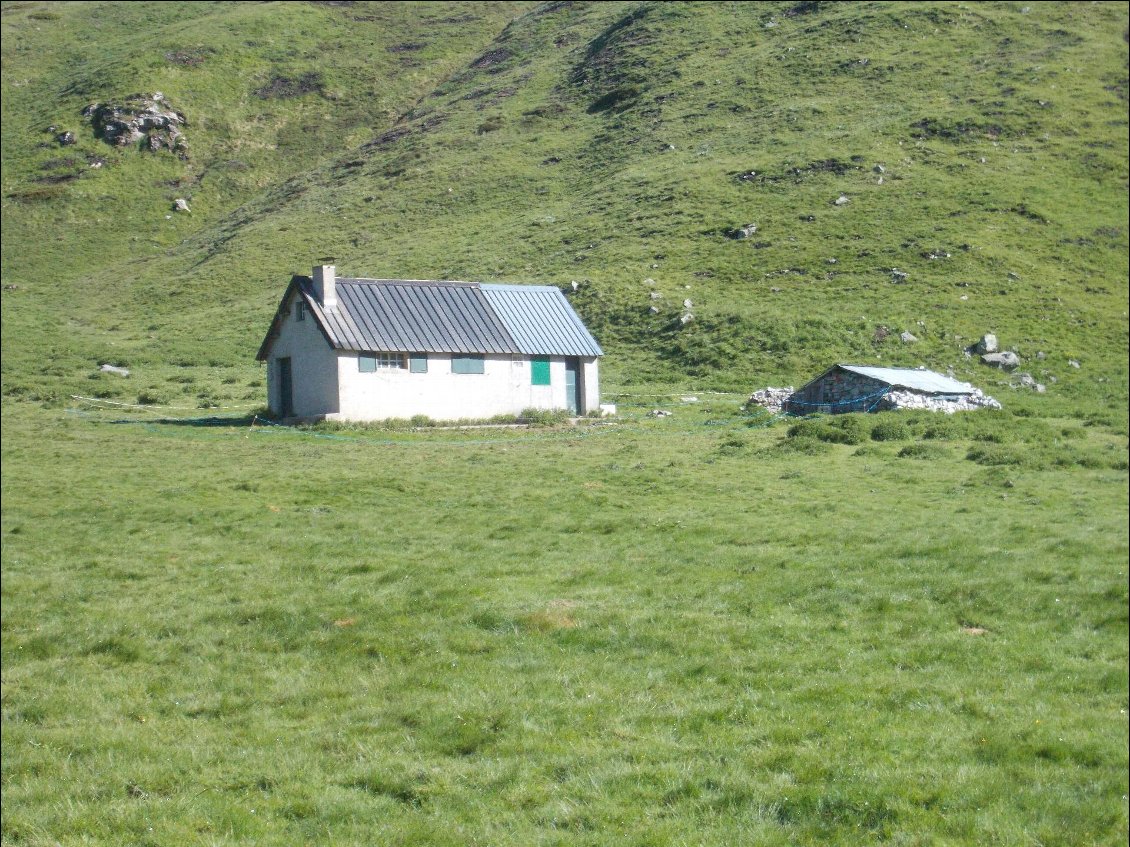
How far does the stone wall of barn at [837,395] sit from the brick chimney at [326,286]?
692 inches

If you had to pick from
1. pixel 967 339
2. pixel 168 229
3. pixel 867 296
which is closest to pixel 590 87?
pixel 168 229

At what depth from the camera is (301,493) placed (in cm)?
2602

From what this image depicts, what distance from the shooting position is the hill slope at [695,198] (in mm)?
60531

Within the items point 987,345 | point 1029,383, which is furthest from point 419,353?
point 987,345

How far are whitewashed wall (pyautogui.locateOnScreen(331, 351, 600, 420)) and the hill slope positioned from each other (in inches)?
365

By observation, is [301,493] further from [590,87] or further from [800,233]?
[590,87]

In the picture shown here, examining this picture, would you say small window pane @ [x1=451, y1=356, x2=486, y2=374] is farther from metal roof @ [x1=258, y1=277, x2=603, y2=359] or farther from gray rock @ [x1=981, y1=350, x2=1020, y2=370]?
gray rock @ [x1=981, y1=350, x2=1020, y2=370]

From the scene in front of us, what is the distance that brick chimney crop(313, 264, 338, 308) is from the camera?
4341cm

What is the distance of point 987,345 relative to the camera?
53.4m

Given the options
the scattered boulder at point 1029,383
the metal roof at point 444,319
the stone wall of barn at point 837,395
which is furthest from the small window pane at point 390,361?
the scattered boulder at point 1029,383

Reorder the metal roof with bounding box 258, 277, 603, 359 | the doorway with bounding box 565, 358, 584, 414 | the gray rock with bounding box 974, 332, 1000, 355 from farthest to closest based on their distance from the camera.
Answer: the gray rock with bounding box 974, 332, 1000, 355
the doorway with bounding box 565, 358, 584, 414
the metal roof with bounding box 258, 277, 603, 359

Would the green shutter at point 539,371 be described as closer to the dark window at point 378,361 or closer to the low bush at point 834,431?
the dark window at point 378,361

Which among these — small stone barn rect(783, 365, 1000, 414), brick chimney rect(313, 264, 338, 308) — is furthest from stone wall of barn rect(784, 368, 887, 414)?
brick chimney rect(313, 264, 338, 308)

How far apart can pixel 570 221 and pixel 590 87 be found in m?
36.8
